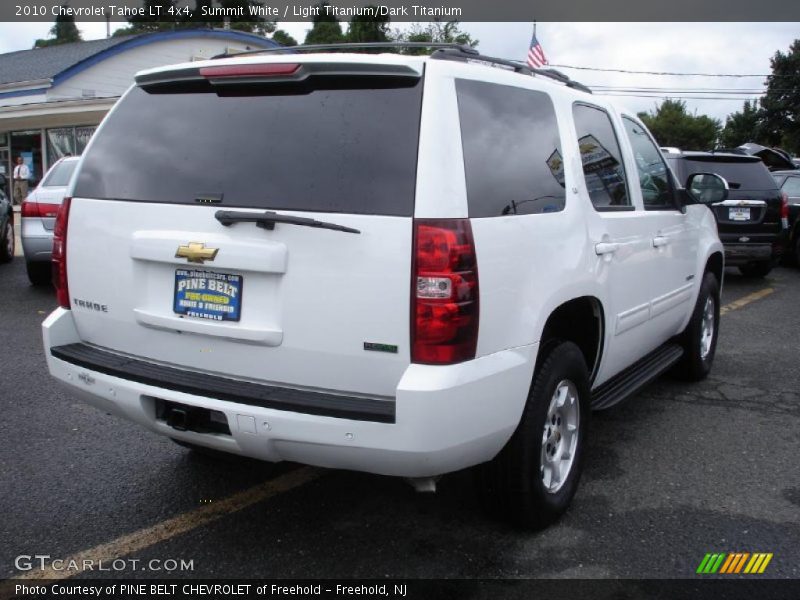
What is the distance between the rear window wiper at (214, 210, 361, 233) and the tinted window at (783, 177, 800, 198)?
12326 millimetres

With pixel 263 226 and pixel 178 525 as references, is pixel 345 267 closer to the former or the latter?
pixel 263 226

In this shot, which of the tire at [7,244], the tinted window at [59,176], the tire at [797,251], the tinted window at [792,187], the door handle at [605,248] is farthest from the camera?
the tinted window at [792,187]

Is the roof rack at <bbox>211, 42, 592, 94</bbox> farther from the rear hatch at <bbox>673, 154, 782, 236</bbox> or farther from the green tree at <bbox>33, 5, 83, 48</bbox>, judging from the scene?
the green tree at <bbox>33, 5, 83, 48</bbox>

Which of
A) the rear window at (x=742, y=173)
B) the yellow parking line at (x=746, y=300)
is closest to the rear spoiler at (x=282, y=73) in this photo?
the yellow parking line at (x=746, y=300)

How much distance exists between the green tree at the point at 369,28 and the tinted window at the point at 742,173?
23.2m

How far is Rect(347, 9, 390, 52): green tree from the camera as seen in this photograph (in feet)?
106

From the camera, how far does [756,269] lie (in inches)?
456

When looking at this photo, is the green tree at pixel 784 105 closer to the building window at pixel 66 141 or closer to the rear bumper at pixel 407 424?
the building window at pixel 66 141

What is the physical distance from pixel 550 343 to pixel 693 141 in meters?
74.8

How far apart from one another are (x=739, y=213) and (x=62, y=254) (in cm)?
942

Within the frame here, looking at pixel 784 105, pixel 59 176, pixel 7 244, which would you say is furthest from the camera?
pixel 784 105

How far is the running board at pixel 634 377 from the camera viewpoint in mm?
4008

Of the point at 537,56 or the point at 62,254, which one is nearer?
the point at 62,254

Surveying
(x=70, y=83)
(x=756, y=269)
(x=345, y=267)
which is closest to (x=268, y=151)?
(x=345, y=267)
